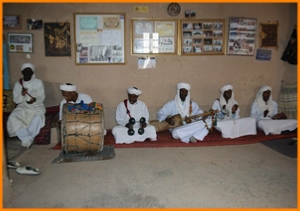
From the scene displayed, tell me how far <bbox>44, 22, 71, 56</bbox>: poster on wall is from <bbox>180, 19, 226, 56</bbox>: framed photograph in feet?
8.26

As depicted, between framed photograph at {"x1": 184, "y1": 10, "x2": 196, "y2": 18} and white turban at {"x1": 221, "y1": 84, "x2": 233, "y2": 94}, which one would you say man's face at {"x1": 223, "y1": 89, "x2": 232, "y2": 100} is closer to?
white turban at {"x1": 221, "y1": 84, "x2": 233, "y2": 94}

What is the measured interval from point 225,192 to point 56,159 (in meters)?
2.53

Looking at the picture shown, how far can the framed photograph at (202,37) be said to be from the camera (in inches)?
229

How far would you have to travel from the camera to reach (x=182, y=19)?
5.77 metres

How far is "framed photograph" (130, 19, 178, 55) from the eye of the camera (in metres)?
5.73

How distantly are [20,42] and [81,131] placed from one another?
117 inches

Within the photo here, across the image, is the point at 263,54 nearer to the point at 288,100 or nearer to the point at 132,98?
the point at 288,100

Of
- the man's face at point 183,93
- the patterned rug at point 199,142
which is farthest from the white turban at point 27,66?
the man's face at point 183,93

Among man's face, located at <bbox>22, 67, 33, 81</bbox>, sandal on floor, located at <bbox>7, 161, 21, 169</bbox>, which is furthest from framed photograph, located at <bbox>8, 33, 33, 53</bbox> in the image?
sandal on floor, located at <bbox>7, 161, 21, 169</bbox>

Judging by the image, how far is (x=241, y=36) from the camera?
5.98 metres

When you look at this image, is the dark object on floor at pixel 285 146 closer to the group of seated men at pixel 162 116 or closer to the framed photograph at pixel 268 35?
the group of seated men at pixel 162 116

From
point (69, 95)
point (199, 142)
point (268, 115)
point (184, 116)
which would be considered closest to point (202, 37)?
point (184, 116)

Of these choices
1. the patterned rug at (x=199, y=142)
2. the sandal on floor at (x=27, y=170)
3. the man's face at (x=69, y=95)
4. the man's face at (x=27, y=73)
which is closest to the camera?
the sandal on floor at (x=27, y=170)

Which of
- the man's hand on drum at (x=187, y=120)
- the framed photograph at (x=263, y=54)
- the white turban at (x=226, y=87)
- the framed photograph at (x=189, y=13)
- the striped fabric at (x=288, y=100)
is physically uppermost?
the framed photograph at (x=189, y=13)
